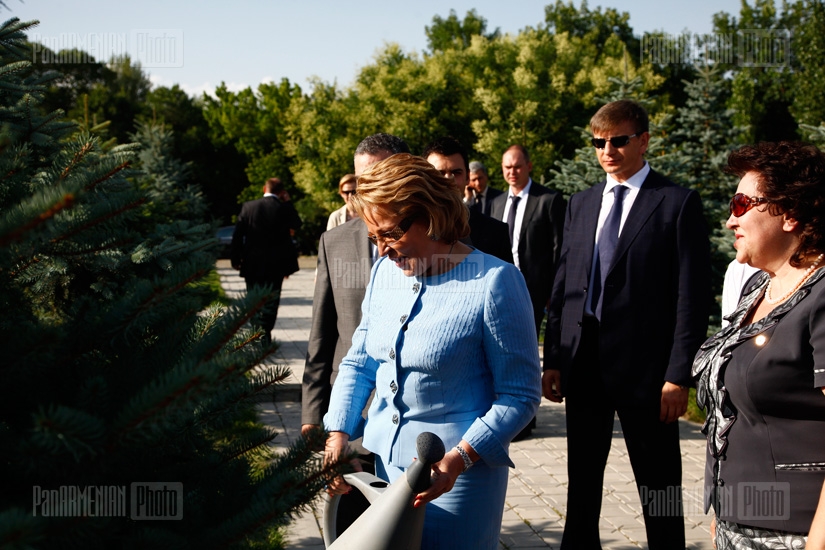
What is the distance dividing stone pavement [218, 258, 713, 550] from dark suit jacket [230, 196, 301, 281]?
2.85 m

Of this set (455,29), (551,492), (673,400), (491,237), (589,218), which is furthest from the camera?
(455,29)

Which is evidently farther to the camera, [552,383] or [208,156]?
[208,156]

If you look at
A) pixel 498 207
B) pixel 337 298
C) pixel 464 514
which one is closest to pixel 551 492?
pixel 337 298

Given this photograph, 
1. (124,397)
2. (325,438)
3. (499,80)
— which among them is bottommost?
(325,438)

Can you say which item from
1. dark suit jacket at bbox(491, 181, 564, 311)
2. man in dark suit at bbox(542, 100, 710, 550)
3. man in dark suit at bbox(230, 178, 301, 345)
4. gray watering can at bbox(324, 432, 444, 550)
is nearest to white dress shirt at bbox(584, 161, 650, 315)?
man in dark suit at bbox(542, 100, 710, 550)

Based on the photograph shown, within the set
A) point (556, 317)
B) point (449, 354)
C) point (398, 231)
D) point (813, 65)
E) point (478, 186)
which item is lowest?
point (556, 317)

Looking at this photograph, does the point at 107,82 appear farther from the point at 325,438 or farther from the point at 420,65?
the point at 325,438

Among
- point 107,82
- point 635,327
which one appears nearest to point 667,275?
point 635,327

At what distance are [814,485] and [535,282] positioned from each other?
498cm

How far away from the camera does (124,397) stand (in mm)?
1186

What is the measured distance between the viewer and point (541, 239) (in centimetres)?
727

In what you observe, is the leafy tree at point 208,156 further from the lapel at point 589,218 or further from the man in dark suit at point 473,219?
the lapel at point 589,218

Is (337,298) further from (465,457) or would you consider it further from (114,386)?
(114,386)

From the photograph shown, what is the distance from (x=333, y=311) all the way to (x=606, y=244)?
1.46 meters
